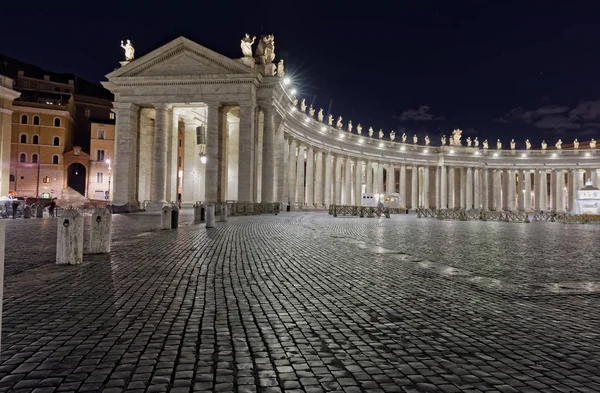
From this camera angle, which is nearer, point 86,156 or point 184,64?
point 184,64

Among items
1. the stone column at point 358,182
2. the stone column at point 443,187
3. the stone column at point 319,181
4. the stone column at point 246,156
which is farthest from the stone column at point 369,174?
the stone column at point 246,156

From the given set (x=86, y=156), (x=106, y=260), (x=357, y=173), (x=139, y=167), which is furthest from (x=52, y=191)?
(x=106, y=260)

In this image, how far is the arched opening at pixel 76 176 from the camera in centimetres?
7450

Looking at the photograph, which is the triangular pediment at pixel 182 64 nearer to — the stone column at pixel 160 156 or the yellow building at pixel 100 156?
the stone column at pixel 160 156

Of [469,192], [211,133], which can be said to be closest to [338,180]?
[211,133]

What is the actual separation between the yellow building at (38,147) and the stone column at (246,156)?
40760mm

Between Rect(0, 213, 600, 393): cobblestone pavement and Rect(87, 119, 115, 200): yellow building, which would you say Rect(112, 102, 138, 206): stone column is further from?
Rect(0, 213, 600, 393): cobblestone pavement

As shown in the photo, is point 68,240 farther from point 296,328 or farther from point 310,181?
point 310,181

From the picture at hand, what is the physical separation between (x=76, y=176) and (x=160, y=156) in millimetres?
35983

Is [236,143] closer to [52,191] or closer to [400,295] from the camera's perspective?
[52,191]

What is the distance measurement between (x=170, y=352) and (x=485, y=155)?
9946cm

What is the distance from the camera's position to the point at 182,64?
154ft

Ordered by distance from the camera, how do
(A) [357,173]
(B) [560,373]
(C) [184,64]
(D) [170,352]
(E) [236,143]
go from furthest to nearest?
(A) [357,173] → (E) [236,143] → (C) [184,64] → (D) [170,352] → (B) [560,373]

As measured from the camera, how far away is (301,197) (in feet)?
226
